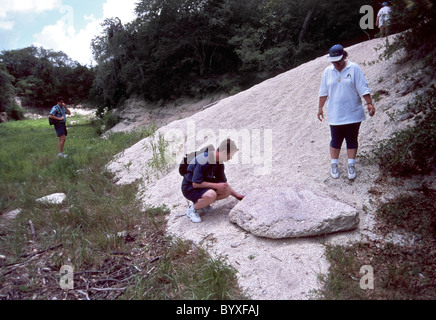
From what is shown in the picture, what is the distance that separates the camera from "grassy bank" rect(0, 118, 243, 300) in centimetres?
245

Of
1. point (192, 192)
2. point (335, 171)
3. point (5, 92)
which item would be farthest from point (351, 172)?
point (5, 92)

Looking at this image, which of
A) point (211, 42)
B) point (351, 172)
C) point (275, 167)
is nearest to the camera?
point (351, 172)

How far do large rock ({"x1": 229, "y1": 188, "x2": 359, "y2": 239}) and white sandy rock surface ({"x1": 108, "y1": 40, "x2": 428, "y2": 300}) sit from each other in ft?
0.31

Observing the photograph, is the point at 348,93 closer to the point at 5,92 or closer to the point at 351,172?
the point at 351,172

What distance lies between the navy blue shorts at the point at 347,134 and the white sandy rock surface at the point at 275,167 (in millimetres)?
363

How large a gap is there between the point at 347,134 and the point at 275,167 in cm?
107

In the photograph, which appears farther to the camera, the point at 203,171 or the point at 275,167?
the point at 275,167

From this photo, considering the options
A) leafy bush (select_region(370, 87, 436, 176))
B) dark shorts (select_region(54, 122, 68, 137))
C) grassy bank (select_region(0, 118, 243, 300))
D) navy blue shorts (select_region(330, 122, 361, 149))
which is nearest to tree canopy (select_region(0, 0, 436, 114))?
dark shorts (select_region(54, 122, 68, 137))

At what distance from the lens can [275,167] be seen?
157 inches

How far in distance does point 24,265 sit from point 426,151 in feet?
13.8

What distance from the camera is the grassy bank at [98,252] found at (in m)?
2.45

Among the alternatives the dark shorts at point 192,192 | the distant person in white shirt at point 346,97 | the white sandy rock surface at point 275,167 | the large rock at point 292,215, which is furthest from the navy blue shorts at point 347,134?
the dark shorts at point 192,192

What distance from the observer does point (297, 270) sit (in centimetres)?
241
